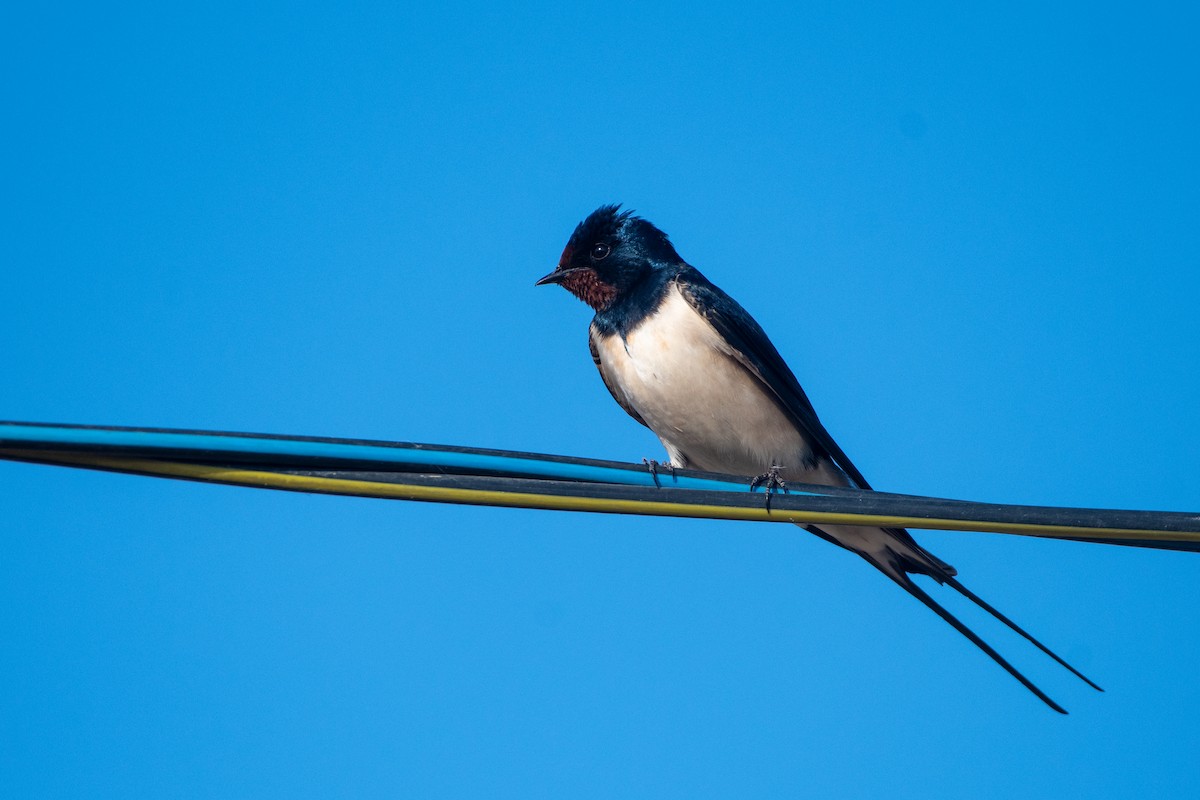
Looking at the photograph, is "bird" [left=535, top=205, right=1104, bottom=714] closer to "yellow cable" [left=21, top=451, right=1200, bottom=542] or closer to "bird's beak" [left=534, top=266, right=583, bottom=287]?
"bird's beak" [left=534, top=266, right=583, bottom=287]

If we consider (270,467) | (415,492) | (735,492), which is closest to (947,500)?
(735,492)

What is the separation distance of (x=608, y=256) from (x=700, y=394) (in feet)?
3.03

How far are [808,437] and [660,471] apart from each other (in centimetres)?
206

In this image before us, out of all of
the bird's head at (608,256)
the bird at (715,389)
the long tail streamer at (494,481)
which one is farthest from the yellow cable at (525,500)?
the bird's head at (608,256)

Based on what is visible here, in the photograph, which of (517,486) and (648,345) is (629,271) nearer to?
Answer: (648,345)

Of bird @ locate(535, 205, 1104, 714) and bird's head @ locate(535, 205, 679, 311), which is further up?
bird's head @ locate(535, 205, 679, 311)

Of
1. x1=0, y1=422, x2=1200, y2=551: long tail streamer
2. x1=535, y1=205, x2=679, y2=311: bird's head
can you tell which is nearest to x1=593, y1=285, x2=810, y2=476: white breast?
x1=535, y1=205, x2=679, y2=311: bird's head

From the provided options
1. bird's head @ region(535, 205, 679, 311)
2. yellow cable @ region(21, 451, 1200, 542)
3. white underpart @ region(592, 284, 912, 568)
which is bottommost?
yellow cable @ region(21, 451, 1200, 542)

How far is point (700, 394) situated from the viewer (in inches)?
186

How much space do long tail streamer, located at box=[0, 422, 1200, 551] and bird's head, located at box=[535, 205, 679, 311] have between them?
257 cm

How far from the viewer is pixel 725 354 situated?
4.82 meters

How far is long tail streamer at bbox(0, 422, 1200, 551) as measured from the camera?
7.66 feet

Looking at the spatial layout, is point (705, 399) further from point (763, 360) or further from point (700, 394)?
point (763, 360)

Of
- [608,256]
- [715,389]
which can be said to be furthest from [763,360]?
[608,256]
